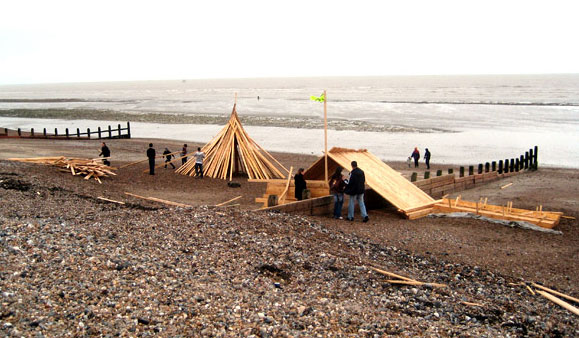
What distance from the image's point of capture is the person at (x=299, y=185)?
37.4 feet

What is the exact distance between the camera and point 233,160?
57.1 feet

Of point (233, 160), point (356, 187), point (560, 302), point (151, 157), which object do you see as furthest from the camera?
point (233, 160)

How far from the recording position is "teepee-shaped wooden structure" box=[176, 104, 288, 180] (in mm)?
17141

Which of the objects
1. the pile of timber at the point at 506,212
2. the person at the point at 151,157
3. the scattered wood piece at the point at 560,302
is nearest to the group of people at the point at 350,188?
the pile of timber at the point at 506,212

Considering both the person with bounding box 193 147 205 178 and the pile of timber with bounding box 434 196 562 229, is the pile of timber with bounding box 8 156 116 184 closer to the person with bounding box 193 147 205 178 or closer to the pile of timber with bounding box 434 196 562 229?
the person with bounding box 193 147 205 178

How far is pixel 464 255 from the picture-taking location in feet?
28.8

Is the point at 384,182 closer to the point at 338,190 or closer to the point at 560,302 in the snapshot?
the point at 338,190

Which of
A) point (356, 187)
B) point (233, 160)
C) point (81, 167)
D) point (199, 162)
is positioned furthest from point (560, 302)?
point (81, 167)

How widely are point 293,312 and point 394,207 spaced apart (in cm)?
758

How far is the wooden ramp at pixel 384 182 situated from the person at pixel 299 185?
3.40ft

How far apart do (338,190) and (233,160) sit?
7.10 meters

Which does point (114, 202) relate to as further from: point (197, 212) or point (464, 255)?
point (464, 255)

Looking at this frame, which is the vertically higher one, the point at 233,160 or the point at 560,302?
the point at 233,160

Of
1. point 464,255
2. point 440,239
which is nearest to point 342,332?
point 464,255
